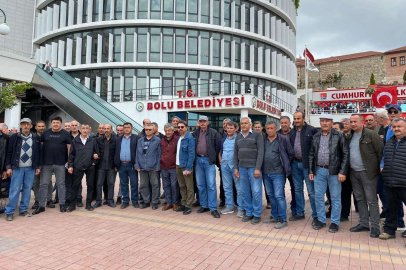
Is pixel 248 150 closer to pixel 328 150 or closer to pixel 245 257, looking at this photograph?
pixel 328 150

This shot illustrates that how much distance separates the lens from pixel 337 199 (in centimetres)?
500

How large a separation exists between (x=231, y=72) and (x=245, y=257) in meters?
24.3

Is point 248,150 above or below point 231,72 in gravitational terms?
below

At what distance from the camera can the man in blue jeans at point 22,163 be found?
5777mm

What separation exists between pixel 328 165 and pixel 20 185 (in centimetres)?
614

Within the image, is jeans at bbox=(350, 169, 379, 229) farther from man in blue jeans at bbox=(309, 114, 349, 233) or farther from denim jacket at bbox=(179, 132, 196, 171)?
denim jacket at bbox=(179, 132, 196, 171)

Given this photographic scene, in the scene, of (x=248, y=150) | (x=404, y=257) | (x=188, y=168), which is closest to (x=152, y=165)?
(x=188, y=168)

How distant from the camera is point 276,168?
536 cm

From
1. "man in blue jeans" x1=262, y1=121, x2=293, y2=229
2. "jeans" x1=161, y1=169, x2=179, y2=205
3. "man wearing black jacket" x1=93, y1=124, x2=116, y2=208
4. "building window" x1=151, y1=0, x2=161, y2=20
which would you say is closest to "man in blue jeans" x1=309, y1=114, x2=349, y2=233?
"man in blue jeans" x1=262, y1=121, x2=293, y2=229

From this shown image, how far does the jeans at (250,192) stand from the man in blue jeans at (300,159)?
77 centimetres

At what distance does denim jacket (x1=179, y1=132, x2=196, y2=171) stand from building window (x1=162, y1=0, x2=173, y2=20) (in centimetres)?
2212

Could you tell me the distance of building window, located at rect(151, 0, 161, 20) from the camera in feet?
83.2

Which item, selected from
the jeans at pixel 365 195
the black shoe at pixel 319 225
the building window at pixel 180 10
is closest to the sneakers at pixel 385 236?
the jeans at pixel 365 195

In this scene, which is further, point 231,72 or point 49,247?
point 231,72
